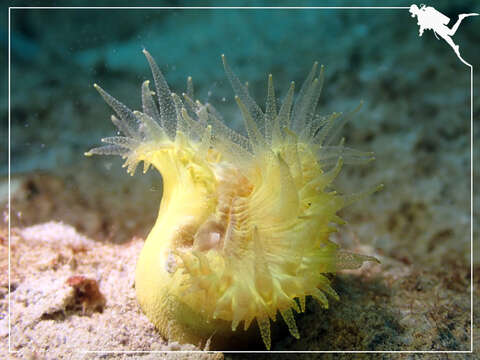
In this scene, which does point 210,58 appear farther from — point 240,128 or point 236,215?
point 236,215

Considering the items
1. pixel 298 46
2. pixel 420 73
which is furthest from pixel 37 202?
pixel 420 73

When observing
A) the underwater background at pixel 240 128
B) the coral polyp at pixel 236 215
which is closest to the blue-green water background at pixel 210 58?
the underwater background at pixel 240 128

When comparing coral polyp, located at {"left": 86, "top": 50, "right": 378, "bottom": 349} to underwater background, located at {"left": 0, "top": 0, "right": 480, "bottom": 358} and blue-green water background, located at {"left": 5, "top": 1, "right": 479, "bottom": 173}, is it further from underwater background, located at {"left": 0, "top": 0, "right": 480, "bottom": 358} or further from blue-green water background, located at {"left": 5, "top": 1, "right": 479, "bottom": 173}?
blue-green water background, located at {"left": 5, "top": 1, "right": 479, "bottom": 173}

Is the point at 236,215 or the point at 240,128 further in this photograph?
the point at 240,128

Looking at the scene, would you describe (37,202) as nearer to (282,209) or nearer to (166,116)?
(166,116)

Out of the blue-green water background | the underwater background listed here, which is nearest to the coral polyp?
the underwater background

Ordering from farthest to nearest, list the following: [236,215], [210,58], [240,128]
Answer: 1. [210,58]
2. [240,128]
3. [236,215]

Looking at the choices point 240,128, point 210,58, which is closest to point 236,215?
point 240,128
